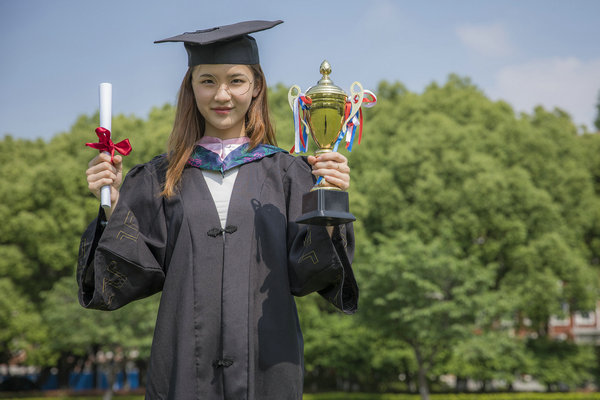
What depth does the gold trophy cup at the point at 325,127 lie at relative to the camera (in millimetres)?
2785

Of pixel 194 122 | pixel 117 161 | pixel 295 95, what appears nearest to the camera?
pixel 117 161

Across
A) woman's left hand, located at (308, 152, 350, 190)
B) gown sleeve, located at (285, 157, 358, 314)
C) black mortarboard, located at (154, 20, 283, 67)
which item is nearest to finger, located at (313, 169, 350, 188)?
woman's left hand, located at (308, 152, 350, 190)

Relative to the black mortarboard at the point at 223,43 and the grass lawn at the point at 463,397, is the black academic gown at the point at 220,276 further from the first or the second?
the grass lawn at the point at 463,397

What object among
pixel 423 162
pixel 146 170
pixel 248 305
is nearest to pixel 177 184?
pixel 146 170

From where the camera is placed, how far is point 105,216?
3100 mm

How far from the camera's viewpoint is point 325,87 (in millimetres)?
3061

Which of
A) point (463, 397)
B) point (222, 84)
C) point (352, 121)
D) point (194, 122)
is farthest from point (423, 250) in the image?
point (222, 84)

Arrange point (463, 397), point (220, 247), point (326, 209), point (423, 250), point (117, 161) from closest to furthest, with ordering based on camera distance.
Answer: point (326, 209), point (220, 247), point (117, 161), point (423, 250), point (463, 397)

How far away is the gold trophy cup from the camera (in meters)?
2.79

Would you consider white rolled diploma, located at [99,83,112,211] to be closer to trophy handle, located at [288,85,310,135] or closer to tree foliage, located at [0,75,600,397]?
trophy handle, located at [288,85,310,135]

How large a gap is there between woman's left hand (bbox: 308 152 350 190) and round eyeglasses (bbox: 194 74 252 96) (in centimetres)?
58

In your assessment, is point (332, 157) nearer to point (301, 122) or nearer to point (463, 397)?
point (301, 122)

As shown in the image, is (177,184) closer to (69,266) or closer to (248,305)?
(248,305)

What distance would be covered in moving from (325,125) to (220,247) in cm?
72
